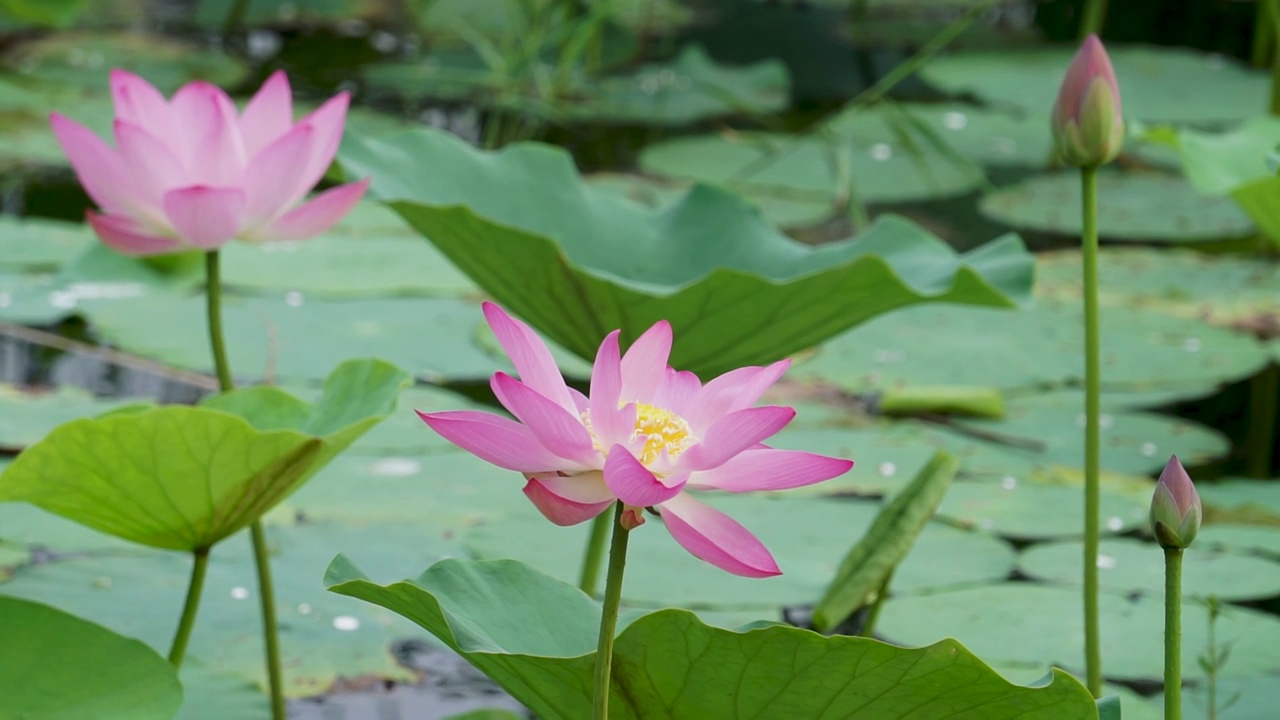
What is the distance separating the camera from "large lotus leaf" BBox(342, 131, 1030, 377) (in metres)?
1.16

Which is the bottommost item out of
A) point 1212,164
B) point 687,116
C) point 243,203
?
point 687,116

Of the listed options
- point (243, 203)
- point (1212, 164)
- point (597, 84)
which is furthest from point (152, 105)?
point (597, 84)

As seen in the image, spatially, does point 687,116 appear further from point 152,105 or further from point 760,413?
point 760,413

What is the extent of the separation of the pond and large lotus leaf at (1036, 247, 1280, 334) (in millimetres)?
11

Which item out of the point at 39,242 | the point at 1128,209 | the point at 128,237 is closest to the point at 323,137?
the point at 128,237

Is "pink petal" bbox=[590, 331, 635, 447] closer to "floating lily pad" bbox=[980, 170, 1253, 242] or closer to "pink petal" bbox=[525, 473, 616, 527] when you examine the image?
"pink petal" bbox=[525, 473, 616, 527]

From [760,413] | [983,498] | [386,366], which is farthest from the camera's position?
[983,498]

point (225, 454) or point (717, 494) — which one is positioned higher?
point (225, 454)

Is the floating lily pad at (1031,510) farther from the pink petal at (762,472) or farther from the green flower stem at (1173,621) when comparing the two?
the pink petal at (762,472)

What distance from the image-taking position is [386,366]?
1.07m

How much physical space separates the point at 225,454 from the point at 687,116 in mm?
2850

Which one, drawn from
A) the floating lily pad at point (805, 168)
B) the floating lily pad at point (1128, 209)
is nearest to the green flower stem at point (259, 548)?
A: the floating lily pad at point (805, 168)

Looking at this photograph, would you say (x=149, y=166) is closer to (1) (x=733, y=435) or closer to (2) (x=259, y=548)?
(2) (x=259, y=548)

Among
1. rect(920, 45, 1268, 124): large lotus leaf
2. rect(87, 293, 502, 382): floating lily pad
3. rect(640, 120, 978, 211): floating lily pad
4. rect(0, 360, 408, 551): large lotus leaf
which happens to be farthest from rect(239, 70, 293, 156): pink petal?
rect(920, 45, 1268, 124): large lotus leaf
